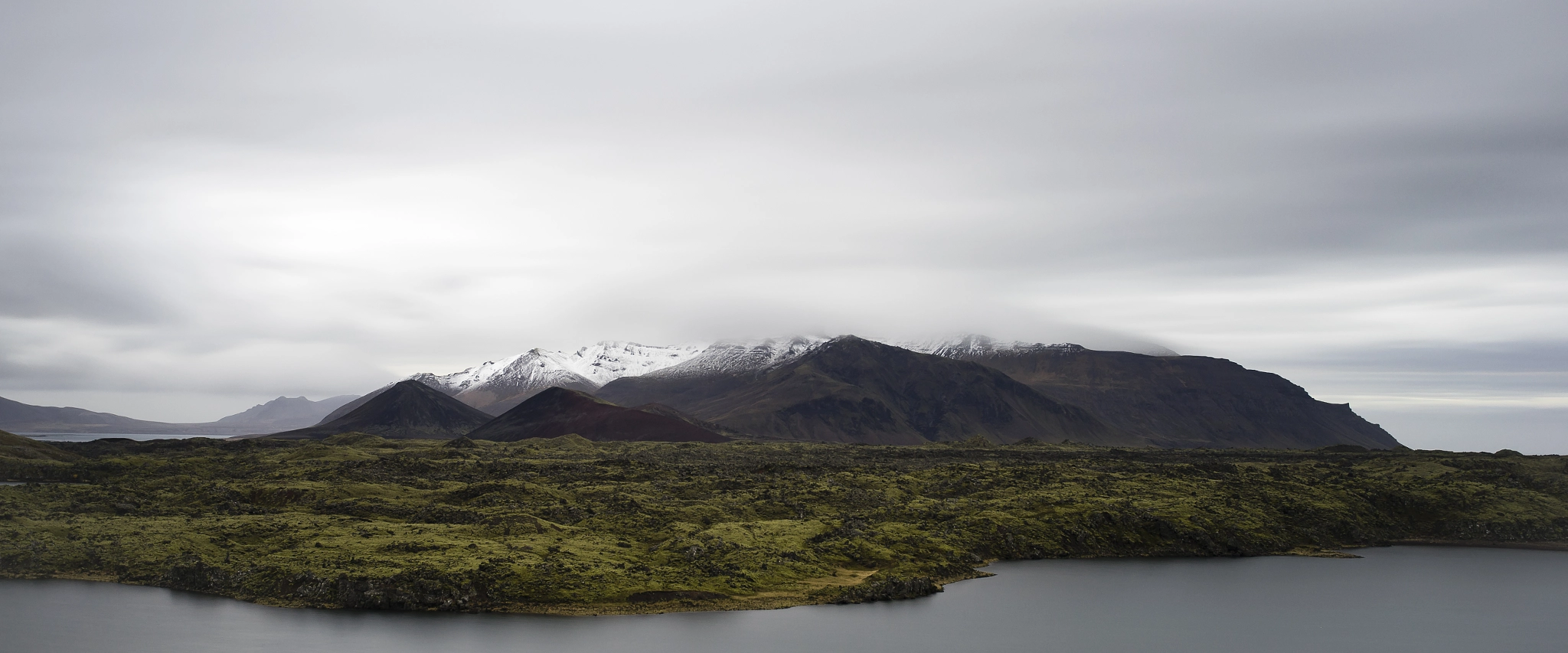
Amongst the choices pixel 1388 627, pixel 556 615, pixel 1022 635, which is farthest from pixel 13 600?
pixel 1388 627

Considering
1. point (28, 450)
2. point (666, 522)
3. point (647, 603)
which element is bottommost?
point (647, 603)

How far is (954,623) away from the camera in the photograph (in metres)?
56.8

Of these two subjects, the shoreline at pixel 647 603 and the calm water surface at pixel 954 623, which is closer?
the calm water surface at pixel 954 623

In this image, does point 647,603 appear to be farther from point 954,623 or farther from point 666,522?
point 666,522

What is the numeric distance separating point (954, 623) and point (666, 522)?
30.0 metres

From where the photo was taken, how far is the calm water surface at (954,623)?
→ 164 feet

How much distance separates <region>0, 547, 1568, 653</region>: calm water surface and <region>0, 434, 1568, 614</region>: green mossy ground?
3.09 metres

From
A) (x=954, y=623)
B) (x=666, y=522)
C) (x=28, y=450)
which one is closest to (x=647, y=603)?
(x=954, y=623)

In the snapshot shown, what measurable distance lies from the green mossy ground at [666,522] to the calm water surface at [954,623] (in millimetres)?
3091

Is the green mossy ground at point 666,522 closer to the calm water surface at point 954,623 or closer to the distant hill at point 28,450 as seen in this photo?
the distant hill at point 28,450

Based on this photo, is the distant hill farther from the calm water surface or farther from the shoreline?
the calm water surface

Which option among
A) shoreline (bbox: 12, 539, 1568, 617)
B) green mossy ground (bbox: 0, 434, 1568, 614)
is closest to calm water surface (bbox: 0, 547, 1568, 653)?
shoreline (bbox: 12, 539, 1568, 617)

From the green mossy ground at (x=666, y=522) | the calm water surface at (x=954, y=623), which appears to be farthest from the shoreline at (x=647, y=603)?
the calm water surface at (x=954, y=623)

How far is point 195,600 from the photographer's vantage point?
5853cm
